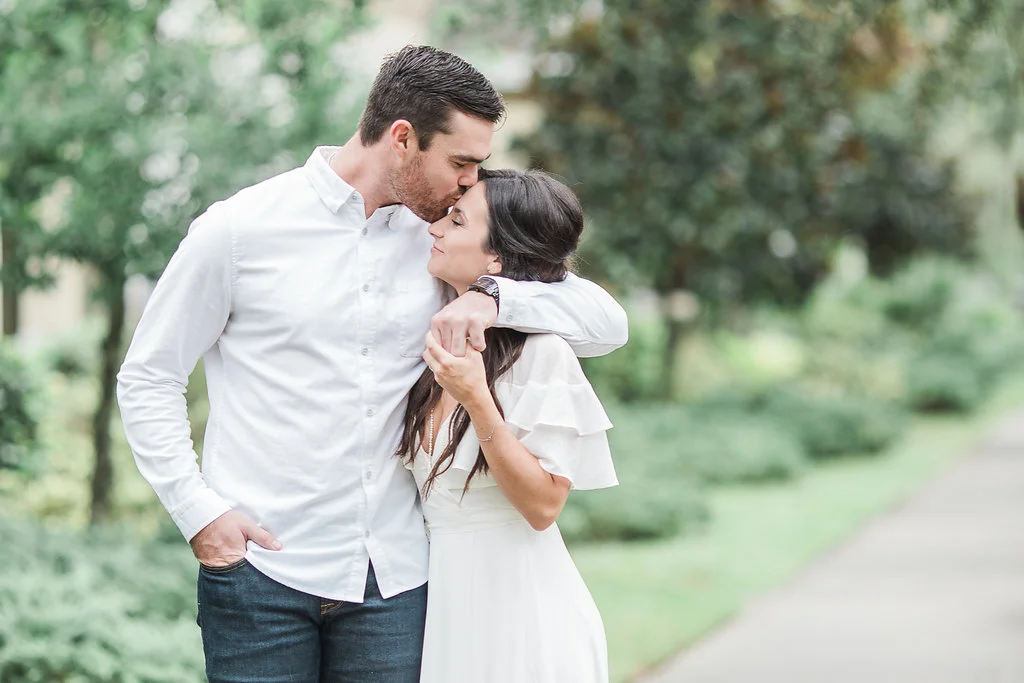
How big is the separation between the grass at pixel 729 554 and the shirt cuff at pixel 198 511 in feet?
11.5

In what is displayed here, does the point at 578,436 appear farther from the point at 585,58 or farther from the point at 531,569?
the point at 585,58

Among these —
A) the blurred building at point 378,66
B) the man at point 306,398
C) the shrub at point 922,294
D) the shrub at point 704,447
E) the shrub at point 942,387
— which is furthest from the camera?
the shrub at point 922,294

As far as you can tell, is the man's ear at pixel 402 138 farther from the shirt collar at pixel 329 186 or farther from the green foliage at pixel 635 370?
the green foliage at pixel 635 370

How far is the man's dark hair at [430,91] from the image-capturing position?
255 centimetres

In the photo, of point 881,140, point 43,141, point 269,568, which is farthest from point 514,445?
point 881,140

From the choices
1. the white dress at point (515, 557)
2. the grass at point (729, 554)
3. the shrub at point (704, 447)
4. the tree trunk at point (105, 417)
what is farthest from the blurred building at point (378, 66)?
the shrub at point (704, 447)

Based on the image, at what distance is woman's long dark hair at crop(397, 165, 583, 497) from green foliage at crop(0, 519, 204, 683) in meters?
2.07

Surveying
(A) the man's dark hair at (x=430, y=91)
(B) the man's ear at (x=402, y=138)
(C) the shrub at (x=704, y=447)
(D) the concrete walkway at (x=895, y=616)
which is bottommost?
(D) the concrete walkway at (x=895, y=616)

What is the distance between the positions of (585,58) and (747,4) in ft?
5.75

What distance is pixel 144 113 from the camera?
5.90m

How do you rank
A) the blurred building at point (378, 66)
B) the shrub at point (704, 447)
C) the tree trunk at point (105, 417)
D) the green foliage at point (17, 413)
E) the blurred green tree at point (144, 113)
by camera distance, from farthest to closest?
the shrub at point (704, 447), the tree trunk at point (105, 417), the blurred building at point (378, 66), the blurred green tree at point (144, 113), the green foliage at point (17, 413)

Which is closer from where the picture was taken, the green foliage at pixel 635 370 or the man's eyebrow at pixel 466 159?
the man's eyebrow at pixel 466 159

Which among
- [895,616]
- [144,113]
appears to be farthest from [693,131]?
[144,113]

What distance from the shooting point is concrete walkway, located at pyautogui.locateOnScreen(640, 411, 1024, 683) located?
584cm
